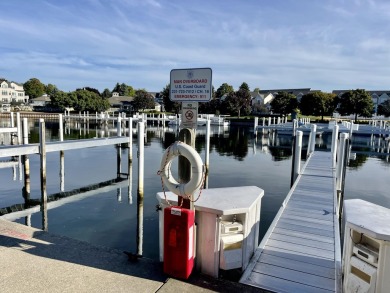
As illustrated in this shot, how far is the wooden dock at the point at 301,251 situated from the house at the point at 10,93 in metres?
110

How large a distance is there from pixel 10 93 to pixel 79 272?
118 m

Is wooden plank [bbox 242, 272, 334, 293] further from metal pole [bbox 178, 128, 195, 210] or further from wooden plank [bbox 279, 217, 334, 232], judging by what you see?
wooden plank [bbox 279, 217, 334, 232]

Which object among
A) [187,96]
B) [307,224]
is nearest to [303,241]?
[307,224]

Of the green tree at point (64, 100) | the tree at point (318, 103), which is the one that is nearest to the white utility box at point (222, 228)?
the tree at point (318, 103)

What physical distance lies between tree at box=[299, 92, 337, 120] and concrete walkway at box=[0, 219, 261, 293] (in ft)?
213

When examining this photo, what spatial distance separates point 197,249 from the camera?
12.4 ft

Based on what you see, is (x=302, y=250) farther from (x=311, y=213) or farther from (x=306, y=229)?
(x=311, y=213)

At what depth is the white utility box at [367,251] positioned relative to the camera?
2.88 meters

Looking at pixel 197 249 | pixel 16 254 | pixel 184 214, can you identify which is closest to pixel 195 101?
pixel 184 214

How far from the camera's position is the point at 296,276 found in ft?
13.5

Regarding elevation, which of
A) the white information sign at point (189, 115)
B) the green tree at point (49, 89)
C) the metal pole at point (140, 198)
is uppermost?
the green tree at point (49, 89)

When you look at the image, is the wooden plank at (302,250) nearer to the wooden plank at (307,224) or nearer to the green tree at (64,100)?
the wooden plank at (307,224)

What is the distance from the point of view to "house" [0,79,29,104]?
325ft

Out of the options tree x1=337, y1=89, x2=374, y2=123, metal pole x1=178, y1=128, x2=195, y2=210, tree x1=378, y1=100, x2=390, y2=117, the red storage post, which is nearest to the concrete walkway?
the red storage post
